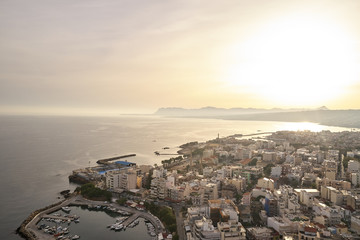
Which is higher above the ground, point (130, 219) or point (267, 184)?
point (267, 184)

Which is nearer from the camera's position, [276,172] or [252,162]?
[276,172]

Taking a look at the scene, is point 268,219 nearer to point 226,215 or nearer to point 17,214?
point 226,215

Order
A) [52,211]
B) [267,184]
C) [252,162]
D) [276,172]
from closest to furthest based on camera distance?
1. [52,211]
2. [267,184]
3. [276,172]
4. [252,162]

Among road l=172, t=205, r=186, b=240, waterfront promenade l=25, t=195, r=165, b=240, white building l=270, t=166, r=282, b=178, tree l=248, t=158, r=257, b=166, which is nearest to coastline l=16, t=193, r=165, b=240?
waterfront promenade l=25, t=195, r=165, b=240

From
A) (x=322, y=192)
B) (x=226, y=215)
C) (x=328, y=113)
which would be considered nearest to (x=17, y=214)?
(x=226, y=215)

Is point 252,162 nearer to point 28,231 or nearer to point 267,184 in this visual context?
point 267,184

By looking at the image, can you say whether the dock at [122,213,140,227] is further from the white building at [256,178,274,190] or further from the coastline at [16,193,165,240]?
the white building at [256,178,274,190]

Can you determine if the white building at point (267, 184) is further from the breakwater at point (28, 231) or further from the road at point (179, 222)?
the breakwater at point (28, 231)

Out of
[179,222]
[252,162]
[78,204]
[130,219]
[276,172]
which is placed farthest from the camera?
[252,162]

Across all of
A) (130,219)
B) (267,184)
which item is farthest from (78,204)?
(267,184)
